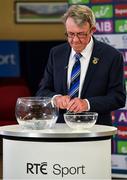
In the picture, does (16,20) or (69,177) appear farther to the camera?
(16,20)

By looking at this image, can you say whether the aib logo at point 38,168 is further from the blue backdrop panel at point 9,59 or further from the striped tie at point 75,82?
the blue backdrop panel at point 9,59

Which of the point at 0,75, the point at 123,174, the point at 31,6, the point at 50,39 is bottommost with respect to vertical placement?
the point at 123,174

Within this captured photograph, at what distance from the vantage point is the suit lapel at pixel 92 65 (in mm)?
3143

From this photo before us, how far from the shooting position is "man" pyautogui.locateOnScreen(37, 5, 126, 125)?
299 cm

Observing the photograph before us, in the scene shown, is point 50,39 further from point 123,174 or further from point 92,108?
point 92,108

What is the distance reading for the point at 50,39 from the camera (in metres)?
7.62

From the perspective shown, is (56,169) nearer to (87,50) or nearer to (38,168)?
(38,168)

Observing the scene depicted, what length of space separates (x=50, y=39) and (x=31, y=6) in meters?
0.56

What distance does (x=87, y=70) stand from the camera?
3164 mm

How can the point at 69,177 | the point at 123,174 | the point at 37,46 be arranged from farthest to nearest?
1. the point at 37,46
2. the point at 123,174
3. the point at 69,177

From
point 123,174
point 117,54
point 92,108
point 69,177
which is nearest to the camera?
point 69,177

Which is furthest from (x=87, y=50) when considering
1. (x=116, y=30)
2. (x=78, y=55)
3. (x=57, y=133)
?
(x=116, y=30)

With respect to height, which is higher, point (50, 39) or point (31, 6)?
point (31, 6)

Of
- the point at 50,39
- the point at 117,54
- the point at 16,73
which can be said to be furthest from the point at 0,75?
the point at 117,54
